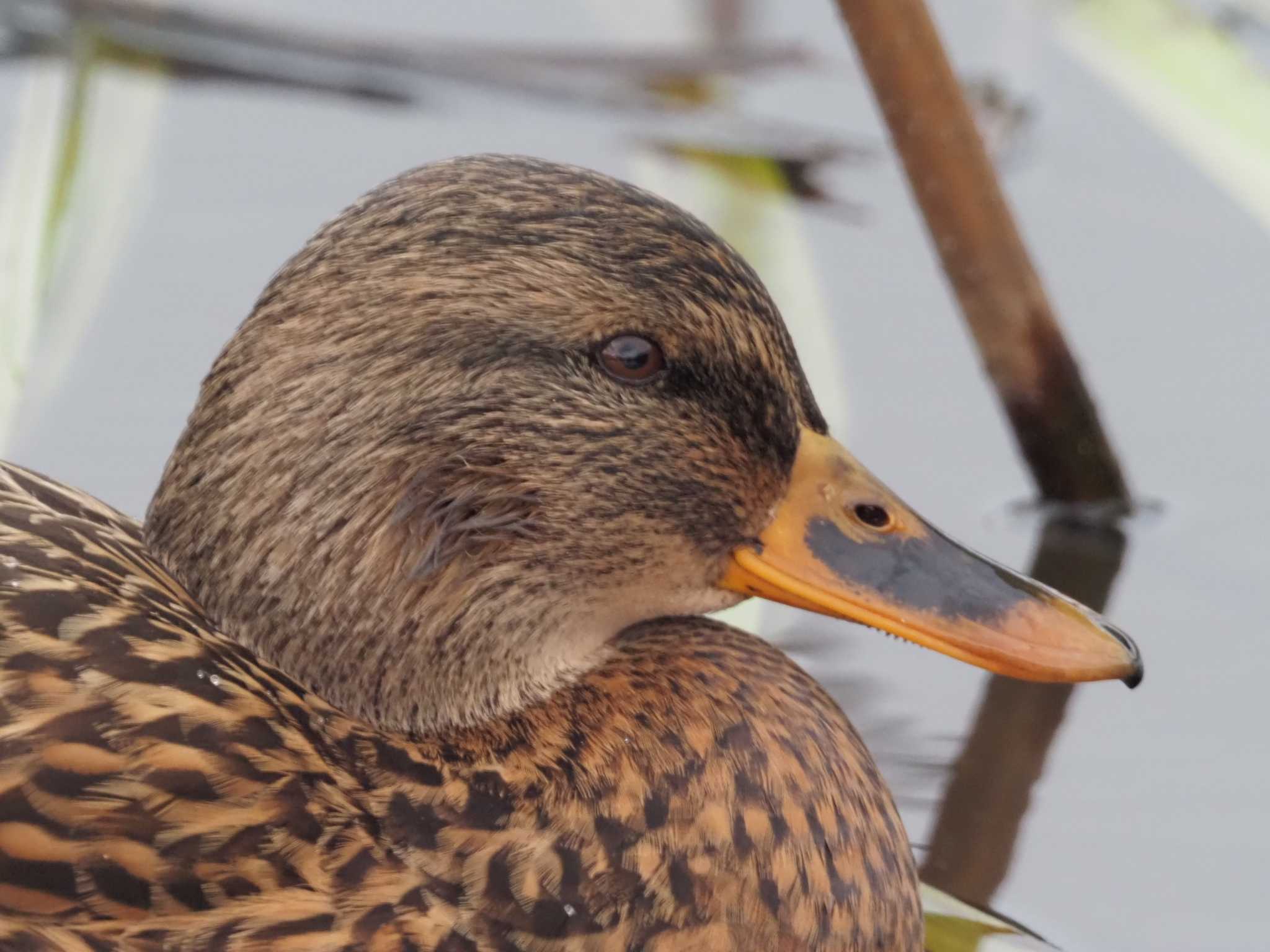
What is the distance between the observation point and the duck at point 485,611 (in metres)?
2.31

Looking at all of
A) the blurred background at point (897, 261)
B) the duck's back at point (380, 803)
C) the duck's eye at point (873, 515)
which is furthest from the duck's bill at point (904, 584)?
the blurred background at point (897, 261)

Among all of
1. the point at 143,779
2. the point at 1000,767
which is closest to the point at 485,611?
the point at 143,779

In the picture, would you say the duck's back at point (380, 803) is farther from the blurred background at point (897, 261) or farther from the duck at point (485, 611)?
the blurred background at point (897, 261)

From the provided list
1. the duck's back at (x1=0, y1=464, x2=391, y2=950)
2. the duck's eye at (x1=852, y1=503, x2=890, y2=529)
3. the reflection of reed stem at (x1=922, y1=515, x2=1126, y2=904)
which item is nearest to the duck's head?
the duck's eye at (x1=852, y1=503, x2=890, y2=529)

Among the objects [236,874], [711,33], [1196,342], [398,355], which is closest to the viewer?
[236,874]

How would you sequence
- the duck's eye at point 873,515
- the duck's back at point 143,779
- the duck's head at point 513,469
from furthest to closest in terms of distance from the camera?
the duck's eye at point 873,515, the duck's head at point 513,469, the duck's back at point 143,779

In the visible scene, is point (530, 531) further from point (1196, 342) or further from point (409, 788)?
point (1196, 342)

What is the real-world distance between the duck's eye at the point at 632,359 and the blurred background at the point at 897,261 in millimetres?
939

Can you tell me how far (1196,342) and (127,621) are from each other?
2.54 meters

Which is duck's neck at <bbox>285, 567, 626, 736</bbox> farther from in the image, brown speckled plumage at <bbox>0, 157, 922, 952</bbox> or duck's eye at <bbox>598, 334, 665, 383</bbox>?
duck's eye at <bbox>598, 334, 665, 383</bbox>

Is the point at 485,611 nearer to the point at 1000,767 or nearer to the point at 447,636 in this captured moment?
the point at 447,636

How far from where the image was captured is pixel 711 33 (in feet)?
17.3

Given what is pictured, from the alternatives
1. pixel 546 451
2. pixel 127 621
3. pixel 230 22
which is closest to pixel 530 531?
pixel 546 451

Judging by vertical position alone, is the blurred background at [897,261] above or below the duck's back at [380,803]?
above
